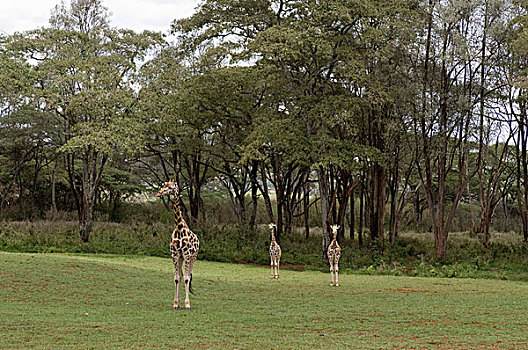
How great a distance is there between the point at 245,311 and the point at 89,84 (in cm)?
1934

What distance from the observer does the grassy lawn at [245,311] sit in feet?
30.7

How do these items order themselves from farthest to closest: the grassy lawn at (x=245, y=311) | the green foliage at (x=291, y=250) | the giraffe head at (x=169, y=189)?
the green foliage at (x=291, y=250), the giraffe head at (x=169, y=189), the grassy lawn at (x=245, y=311)

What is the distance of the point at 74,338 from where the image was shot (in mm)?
9305

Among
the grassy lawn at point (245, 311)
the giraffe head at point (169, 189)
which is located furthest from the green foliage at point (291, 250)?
the giraffe head at point (169, 189)

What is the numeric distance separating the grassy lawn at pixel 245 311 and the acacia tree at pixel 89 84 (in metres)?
9.47

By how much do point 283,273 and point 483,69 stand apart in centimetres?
1337

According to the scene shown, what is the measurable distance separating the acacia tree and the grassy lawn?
31.1 feet

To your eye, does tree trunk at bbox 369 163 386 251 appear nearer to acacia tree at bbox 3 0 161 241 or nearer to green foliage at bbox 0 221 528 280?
green foliage at bbox 0 221 528 280

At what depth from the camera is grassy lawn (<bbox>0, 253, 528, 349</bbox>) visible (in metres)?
9.36

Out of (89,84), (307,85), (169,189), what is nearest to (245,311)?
(169,189)

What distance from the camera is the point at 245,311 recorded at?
41.2ft

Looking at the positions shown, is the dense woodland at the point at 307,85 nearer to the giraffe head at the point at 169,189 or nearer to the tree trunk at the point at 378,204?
the tree trunk at the point at 378,204

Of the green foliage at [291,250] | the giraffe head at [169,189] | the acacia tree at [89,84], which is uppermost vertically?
the acacia tree at [89,84]

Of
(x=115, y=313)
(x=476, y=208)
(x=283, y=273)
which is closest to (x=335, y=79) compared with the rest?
(x=283, y=273)
